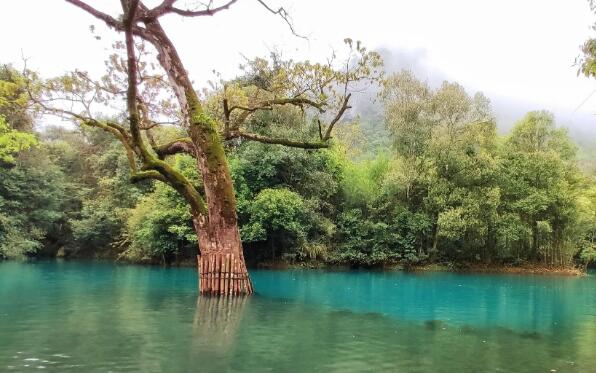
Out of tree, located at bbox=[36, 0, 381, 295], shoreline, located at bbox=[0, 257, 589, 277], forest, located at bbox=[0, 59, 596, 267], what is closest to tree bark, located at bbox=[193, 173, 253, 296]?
tree, located at bbox=[36, 0, 381, 295]

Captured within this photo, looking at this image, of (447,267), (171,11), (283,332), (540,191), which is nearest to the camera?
(283,332)

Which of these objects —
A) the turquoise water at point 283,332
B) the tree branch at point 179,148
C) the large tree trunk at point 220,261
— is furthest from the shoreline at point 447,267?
the large tree trunk at point 220,261

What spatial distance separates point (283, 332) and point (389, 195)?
26789 millimetres

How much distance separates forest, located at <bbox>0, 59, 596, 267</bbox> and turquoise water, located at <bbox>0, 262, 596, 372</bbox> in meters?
14.4

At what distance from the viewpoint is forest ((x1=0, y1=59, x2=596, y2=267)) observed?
3238 centimetres

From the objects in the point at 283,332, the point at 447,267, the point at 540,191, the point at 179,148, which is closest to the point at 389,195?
the point at 447,267

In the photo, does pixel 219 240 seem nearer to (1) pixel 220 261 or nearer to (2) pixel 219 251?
(2) pixel 219 251

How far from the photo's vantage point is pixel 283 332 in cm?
1012

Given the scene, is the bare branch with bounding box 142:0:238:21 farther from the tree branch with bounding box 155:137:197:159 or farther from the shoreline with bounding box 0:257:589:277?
the shoreline with bounding box 0:257:589:277

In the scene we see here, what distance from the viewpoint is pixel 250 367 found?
23.3 ft

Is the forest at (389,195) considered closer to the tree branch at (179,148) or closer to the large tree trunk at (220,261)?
the tree branch at (179,148)

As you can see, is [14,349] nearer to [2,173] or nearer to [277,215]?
[277,215]

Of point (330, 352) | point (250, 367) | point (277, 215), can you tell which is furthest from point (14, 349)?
point (277, 215)

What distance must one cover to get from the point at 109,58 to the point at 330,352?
1407cm
